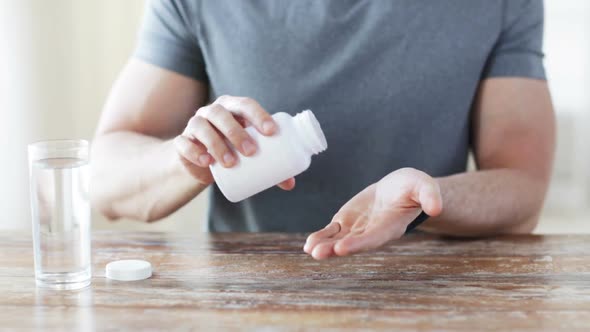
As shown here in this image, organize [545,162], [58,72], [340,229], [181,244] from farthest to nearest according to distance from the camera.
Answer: [58,72] → [545,162] → [181,244] → [340,229]

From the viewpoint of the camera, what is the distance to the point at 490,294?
3.07 feet

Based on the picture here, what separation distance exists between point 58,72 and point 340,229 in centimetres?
173

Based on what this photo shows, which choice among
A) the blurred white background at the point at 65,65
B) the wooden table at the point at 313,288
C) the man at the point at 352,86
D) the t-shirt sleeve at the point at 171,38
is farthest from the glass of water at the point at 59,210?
the blurred white background at the point at 65,65

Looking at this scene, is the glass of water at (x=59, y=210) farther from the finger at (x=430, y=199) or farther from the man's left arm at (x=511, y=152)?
the man's left arm at (x=511, y=152)

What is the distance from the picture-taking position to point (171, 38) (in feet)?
4.96

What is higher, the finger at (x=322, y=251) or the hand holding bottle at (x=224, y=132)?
the hand holding bottle at (x=224, y=132)

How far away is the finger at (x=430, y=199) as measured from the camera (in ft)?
3.02

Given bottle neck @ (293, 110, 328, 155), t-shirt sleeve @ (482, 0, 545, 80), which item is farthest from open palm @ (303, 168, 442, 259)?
t-shirt sleeve @ (482, 0, 545, 80)

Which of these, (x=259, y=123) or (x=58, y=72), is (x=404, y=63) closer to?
(x=259, y=123)

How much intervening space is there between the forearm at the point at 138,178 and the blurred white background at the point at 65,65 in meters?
0.99

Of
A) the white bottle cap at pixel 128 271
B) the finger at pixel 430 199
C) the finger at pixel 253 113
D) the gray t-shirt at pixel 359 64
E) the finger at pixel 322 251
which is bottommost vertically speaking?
the white bottle cap at pixel 128 271

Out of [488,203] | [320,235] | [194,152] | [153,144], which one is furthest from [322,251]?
[153,144]

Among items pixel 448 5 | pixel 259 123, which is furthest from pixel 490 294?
pixel 448 5

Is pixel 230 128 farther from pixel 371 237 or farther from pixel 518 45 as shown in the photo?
pixel 518 45
